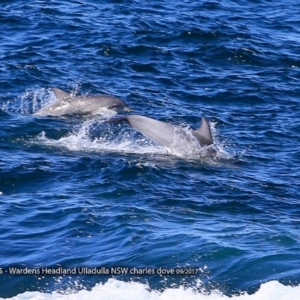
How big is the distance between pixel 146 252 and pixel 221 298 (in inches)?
68.8

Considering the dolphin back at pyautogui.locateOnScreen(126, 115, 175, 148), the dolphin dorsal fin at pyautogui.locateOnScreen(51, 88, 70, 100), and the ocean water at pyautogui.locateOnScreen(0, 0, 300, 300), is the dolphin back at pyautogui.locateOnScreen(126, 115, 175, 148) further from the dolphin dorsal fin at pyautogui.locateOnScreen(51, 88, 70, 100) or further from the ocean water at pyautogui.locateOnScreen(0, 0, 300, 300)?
the dolphin dorsal fin at pyautogui.locateOnScreen(51, 88, 70, 100)

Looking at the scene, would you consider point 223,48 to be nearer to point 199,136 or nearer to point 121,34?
point 121,34

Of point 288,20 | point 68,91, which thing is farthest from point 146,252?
point 288,20

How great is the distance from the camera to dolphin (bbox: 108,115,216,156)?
63.7 ft

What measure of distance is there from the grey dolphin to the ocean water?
421 mm

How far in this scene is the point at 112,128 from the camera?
21.2 metres

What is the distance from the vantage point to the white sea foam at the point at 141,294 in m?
12.7

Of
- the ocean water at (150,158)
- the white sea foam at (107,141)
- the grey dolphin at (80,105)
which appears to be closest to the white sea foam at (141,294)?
the ocean water at (150,158)

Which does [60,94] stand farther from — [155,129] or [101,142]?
[155,129]

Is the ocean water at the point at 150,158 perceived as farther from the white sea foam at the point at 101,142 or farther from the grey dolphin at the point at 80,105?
the grey dolphin at the point at 80,105

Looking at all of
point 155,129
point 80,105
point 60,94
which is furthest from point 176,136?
point 60,94

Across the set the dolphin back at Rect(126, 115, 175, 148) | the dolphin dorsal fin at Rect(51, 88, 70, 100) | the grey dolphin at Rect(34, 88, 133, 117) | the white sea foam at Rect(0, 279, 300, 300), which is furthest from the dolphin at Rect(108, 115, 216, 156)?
the white sea foam at Rect(0, 279, 300, 300)

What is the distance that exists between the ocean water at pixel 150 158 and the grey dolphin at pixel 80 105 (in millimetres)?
421

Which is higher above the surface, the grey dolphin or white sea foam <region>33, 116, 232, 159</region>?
white sea foam <region>33, 116, 232, 159</region>
